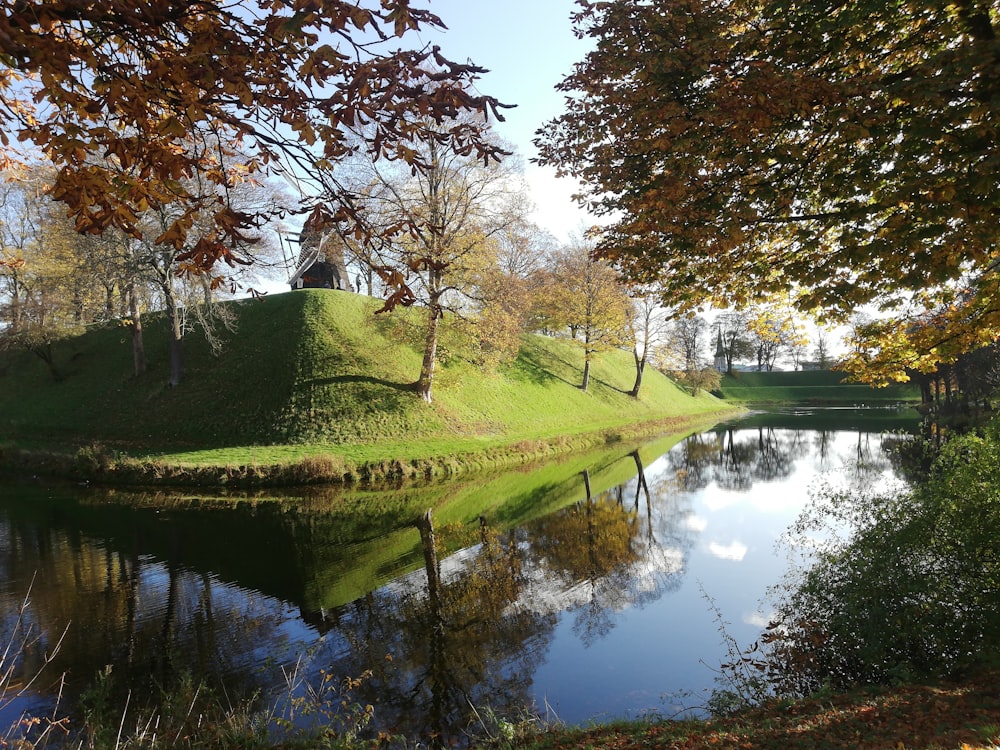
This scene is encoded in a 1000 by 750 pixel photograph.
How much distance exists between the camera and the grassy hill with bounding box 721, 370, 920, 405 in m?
55.1

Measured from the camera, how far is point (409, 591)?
8.92 metres

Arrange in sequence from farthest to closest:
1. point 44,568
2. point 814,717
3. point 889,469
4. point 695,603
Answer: point 889,469, point 44,568, point 695,603, point 814,717

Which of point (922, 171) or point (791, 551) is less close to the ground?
point (922, 171)

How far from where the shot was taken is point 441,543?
37.3 feet

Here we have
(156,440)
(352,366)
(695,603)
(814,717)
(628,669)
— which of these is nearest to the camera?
(814,717)

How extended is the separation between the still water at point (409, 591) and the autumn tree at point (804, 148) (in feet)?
17.4

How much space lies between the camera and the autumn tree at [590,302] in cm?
3297

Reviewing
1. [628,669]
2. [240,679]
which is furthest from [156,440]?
[628,669]

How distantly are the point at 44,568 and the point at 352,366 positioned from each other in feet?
49.2

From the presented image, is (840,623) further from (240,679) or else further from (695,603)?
(240,679)

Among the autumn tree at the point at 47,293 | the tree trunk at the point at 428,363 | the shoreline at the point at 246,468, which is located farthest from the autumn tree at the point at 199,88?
the autumn tree at the point at 47,293

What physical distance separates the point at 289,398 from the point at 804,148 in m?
20.2

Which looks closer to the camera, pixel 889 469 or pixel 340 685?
pixel 340 685

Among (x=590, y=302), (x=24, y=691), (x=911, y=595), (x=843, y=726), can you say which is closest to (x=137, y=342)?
(x=24, y=691)
